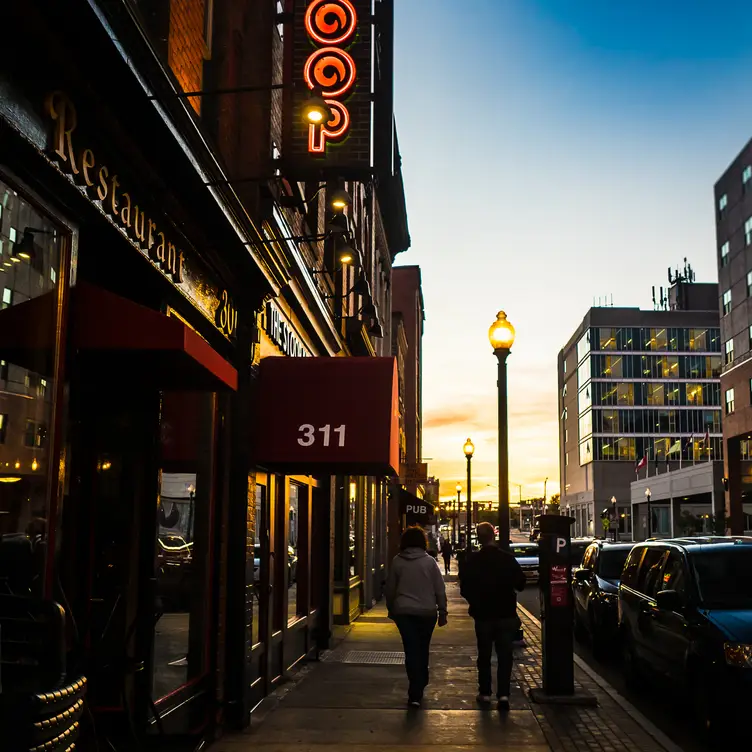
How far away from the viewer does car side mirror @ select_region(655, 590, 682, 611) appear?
925 centimetres

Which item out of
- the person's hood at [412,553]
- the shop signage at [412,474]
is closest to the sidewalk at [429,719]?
the person's hood at [412,553]

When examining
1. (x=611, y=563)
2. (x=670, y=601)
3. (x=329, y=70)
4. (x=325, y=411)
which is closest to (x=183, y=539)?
(x=325, y=411)

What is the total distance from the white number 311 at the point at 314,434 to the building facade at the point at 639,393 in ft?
342

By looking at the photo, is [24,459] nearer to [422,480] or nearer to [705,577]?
[705,577]

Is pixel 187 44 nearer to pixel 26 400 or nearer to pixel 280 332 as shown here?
pixel 280 332

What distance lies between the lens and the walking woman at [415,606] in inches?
404

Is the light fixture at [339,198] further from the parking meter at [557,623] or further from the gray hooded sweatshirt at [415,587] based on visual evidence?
the parking meter at [557,623]

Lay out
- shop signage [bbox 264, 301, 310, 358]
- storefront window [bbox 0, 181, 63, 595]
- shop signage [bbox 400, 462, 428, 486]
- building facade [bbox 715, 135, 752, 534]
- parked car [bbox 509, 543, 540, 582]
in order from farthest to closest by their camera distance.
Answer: building facade [bbox 715, 135, 752, 534] < shop signage [bbox 400, 462, 428, 486] < parked car [bbox 509, 543, 540, 582] < shop signage [bbox 264, 301, 310, 358] < storefront window [bbox 0, 181, 63, 595]

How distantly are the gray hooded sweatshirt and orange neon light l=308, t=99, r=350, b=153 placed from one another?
4.55 meters

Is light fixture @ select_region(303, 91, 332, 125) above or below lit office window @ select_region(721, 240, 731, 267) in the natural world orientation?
below

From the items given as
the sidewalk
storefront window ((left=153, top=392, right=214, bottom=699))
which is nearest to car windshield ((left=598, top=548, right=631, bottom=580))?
the sidewalk

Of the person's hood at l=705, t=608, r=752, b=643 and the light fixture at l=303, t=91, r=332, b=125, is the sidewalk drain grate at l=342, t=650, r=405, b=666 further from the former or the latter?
the light fixture at l=303, t=91, r=332, b=125

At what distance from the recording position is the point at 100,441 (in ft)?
23.7

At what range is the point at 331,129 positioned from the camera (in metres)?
9.83
